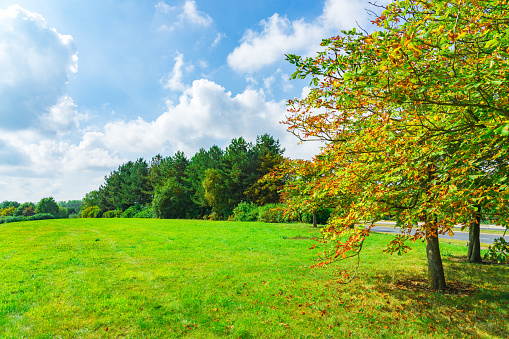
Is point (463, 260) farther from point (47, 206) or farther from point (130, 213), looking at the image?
point (47, 206)

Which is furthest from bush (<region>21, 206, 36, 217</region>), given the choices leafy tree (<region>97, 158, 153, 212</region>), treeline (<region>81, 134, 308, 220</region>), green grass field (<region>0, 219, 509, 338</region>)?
green grass field (<region>0, 219, 509, 338</region>)

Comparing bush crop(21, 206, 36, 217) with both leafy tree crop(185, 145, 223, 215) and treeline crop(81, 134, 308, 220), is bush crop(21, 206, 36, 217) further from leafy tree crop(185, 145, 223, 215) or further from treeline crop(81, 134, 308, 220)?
leafy tree crop(185, 145, 223, 215)

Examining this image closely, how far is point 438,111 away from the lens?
4.28 metres

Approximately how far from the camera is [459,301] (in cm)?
659

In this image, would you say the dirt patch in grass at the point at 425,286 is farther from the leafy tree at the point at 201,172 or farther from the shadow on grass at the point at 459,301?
the leafy tree at the point at 201,172

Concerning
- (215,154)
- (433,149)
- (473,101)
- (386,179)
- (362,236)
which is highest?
(215,154)

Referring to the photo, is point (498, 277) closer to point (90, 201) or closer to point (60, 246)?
point (60, 246)

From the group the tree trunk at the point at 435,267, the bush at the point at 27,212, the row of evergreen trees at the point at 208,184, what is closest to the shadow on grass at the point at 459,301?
the tree trunk at the point at 435,267

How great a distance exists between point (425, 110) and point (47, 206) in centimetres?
9786

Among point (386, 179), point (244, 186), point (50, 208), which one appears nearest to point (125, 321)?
point (386, 179)

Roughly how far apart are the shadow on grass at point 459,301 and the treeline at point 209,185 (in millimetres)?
25463

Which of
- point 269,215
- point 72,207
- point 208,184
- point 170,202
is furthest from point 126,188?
point 72,207

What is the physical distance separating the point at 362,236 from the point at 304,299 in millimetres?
3241

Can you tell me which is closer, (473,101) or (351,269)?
(473,101)
